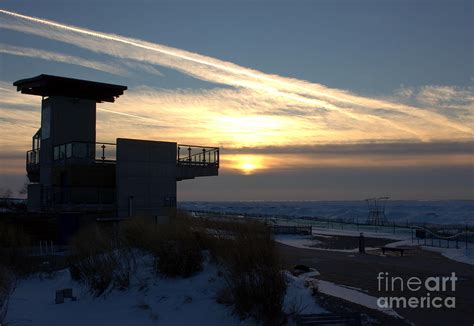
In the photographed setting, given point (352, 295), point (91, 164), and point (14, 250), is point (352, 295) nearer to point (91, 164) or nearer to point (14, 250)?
point (14, 250)

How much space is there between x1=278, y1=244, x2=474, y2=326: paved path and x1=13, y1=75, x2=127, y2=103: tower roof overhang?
13474 millimetres

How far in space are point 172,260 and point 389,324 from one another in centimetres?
634

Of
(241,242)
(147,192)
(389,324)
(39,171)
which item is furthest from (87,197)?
(389,324)

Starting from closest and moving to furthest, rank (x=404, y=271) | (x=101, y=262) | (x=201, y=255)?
1. (x=201, y=255)
2. (x=101, y=262)
3. (x=404, y=271)

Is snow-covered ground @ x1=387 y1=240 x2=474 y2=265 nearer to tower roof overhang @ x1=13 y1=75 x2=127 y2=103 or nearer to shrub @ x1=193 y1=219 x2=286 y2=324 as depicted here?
shrub @ x1=193 y1=219 x2=286 y2=324

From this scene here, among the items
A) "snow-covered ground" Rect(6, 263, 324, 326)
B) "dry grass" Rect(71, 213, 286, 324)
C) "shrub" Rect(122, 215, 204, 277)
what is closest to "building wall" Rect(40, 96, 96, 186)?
"dry grass" Rect(71, 213, 286, 324)

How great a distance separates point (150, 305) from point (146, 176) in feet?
39.7

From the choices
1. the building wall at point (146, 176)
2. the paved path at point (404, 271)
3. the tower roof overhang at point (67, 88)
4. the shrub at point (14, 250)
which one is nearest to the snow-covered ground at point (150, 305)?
the paved path at point (404, 271)

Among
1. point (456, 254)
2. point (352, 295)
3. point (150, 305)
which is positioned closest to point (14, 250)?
point (150, 305)

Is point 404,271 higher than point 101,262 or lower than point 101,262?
lower

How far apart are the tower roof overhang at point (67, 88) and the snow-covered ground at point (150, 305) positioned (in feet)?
45.2

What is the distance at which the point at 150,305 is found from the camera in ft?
43.6

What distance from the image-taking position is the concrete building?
953 inches

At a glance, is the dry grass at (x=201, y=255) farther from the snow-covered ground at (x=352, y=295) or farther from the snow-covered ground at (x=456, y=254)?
the snow-covered ground at (x=456, y=254)
